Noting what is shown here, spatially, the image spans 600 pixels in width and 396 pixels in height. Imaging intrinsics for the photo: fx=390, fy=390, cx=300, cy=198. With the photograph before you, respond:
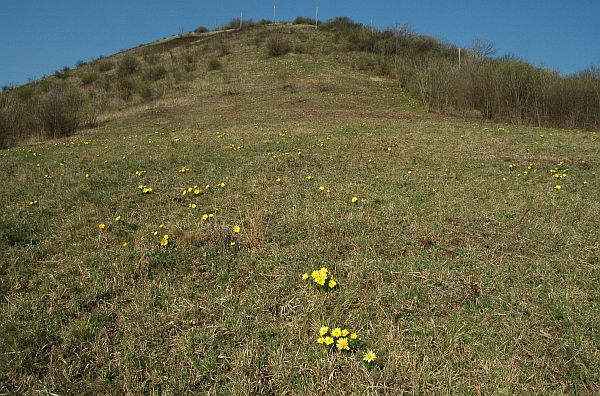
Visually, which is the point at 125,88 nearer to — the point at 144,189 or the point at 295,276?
the point at 144,189

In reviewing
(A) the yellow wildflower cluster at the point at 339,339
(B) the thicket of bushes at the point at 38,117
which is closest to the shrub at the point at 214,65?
(B) the thicket of bushes at the point at 38,117

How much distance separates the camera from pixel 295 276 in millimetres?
4207

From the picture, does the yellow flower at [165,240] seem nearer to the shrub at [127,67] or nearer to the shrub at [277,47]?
the shrub at [277,47]

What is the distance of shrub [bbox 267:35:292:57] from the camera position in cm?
4031

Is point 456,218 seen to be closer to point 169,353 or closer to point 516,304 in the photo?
point 516,304

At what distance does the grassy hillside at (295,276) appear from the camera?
2926mm

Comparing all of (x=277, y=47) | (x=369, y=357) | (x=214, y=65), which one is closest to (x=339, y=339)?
(x=369, y=357)

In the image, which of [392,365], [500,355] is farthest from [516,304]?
[392,365]

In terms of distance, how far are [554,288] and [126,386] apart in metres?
4.03

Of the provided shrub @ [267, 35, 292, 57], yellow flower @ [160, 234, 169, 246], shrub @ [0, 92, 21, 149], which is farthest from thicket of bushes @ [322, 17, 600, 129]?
shrub @ [0, 92, 21, 149]

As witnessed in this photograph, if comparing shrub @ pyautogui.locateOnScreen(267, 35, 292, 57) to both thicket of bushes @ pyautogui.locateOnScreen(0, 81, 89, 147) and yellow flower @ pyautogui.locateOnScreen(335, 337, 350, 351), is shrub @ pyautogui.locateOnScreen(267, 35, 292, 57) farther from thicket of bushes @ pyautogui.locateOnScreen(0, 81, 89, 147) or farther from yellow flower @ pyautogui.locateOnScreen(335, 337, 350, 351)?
yellow flower @ pyautogui.locateOnScreen(335, 337, 350, 351)

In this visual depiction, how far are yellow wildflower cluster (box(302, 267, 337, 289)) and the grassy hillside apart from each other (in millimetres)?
92

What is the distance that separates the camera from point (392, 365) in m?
2.95

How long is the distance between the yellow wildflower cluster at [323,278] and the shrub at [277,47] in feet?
130
